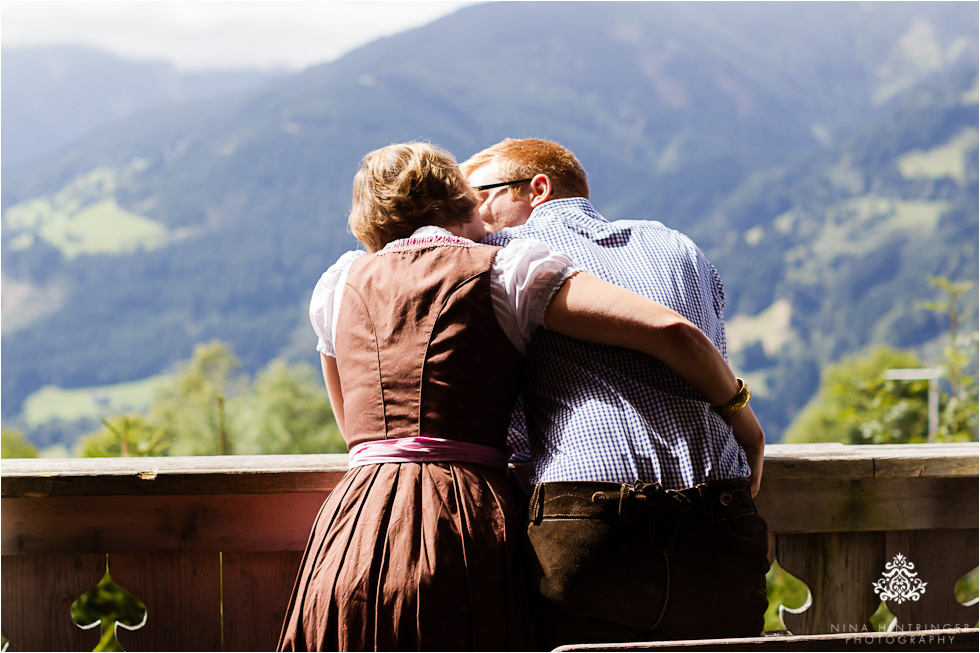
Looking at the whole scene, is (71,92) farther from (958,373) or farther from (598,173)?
(958,373)

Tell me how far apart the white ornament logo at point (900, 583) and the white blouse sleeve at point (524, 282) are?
2.59ft

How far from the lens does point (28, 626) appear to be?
1.44 meters

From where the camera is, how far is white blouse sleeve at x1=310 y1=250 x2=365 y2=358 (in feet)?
4.57

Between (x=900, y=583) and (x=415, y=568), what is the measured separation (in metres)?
0.89

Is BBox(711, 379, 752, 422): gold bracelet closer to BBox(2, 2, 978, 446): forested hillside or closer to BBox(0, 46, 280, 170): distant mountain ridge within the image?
BBox(2, 2, 978, 446): forested hillside

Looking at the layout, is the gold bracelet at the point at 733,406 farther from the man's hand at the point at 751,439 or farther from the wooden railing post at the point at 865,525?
the wooden railing post at the point at 865,525

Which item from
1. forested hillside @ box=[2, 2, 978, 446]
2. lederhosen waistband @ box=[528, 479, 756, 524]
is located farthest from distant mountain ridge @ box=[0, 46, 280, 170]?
lederhosen waistband @ box=[528, 479, 756, 524]

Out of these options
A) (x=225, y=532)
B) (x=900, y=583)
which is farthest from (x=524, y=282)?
(x=900, y=583)

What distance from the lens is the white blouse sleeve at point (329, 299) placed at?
1392 mm

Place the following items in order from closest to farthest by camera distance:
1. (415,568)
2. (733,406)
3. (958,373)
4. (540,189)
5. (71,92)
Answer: (415,568)
(733,406)
(540,189)
(958,373)
(71,92)

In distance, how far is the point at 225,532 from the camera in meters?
1.45

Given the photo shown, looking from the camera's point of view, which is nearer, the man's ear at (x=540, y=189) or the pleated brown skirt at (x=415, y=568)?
the pleated brown skirt at (x=415, y=568)

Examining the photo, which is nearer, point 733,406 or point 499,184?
point 733,406

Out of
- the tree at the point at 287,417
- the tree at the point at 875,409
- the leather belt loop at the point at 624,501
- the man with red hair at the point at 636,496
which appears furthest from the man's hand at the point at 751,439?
the tree at the point at 287,417
